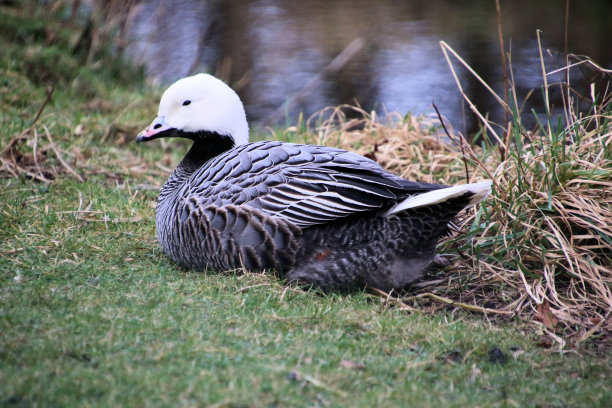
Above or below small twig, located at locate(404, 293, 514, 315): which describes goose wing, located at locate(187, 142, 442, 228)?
above

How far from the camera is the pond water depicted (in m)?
8.83

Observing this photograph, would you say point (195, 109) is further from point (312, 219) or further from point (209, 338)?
point (209, 338)

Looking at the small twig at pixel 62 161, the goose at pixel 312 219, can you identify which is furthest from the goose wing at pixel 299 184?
the small twig at pixel 62 161

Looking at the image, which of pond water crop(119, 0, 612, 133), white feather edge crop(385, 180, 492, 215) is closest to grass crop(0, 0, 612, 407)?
white feather edge crop(385, 180, 492, 215)

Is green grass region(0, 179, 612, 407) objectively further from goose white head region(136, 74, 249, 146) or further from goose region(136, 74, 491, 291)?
goose white head region(136, 74, 249, 146)

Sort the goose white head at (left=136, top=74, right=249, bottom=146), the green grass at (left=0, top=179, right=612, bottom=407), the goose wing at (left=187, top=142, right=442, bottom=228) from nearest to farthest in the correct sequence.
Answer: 1. the green grass at (left=0, top=179, right=612, bottom=407)
2. the goose wing at (left=187, top=142, right=442, bottom=228)
3. the goose white head at (left=136, top=74, right=249, bottom=146)

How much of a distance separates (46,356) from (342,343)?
1.28 m

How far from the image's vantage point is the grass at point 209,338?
255 centimetres

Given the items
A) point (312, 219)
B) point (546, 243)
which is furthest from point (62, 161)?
point (546, 243)

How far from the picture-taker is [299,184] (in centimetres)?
380

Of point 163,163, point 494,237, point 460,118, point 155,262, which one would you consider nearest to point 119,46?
point 163,163

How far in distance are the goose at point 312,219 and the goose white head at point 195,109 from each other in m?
0.50

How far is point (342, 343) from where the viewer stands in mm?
3100

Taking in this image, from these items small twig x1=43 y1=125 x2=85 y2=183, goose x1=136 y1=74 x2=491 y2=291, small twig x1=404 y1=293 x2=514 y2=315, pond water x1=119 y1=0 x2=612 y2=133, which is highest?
goose x1=136 y1=74 x2=491 y2=291
